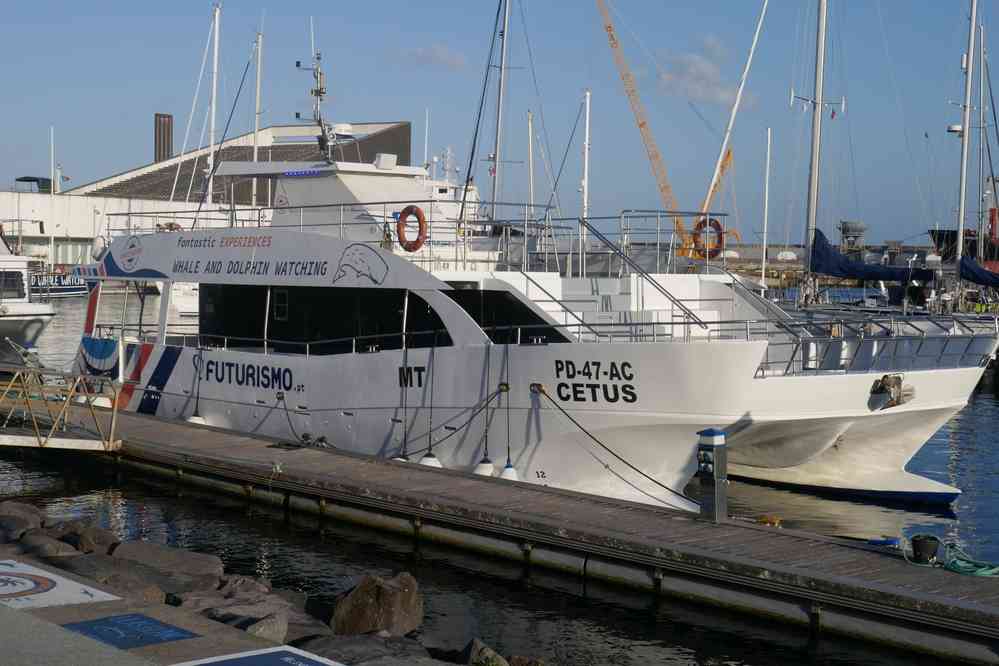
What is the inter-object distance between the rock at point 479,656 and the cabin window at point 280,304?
372 inches

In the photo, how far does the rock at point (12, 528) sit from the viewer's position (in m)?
12.5

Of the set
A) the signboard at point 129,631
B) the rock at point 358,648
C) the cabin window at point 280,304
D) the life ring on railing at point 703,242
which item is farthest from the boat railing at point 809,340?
the signboard at point 129,631

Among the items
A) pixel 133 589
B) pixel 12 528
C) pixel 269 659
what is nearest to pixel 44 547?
pixel 12 528

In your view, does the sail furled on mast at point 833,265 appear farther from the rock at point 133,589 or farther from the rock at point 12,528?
the rock at point 133,589

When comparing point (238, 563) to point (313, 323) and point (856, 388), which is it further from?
point (856, 388)

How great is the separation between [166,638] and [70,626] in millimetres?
768

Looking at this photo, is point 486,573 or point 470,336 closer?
point 486,573

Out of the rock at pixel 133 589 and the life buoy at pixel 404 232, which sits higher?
the life buoy at pixel 404 232

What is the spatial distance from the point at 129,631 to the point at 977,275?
69.8ft

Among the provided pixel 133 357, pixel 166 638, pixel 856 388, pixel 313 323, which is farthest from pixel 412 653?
pixel 133 357

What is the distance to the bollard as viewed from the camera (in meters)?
11.6

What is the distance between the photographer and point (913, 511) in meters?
16.6

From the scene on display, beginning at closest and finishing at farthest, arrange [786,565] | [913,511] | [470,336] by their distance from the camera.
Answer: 1. [786,565]
2. [470,336]
3. [913,511]

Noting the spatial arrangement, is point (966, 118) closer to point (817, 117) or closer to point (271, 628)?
point (817, 117)
